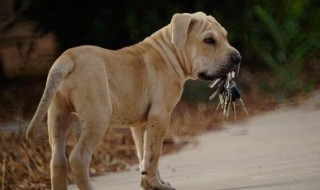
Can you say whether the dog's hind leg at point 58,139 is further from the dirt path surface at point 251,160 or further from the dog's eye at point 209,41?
the dog's eye at point 209,41

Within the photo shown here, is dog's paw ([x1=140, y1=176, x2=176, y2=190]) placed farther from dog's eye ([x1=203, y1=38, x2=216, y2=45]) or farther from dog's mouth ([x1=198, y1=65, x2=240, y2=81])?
dog's eye ([x1=203, y1=38, x2=216, y2=45])

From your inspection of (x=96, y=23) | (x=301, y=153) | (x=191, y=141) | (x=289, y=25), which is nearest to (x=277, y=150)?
(x=301, y=153)

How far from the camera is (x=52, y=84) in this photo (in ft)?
22.6

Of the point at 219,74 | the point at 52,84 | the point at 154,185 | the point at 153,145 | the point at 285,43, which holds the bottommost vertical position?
the point at 285,43

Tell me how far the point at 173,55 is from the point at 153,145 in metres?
0.83

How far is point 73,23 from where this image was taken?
50.0 ft

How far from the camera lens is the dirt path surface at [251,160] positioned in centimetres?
744

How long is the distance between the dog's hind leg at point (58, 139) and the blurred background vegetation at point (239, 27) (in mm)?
7005

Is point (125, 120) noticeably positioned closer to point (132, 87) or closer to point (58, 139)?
point (132, 87)

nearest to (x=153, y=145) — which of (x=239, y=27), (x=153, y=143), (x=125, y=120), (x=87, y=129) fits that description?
(x=153, y=143)

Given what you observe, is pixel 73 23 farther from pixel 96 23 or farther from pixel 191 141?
pixel 191 141

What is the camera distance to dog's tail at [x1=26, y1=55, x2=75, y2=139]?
6777 millimetres

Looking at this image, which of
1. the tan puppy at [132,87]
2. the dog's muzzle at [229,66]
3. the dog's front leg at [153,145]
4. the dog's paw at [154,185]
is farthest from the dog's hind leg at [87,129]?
the dog's muzzle at [229,66]

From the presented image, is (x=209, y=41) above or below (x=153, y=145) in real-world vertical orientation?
above
